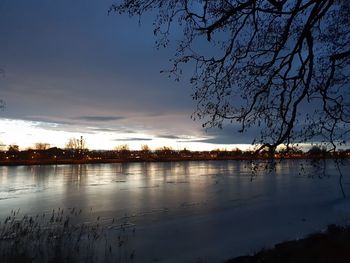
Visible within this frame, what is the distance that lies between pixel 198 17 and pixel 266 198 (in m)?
28.1

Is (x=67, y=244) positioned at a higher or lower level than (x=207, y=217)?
higher

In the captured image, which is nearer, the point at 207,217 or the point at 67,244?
the point at 67,244

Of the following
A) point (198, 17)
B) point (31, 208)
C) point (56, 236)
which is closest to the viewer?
point (198, 17)

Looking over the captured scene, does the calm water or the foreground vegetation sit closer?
the foreground vegetation

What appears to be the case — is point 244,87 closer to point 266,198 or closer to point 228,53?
point 228,53

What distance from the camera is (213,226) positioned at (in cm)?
1864

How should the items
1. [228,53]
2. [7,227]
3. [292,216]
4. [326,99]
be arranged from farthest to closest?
[292,216], [7,227], [326,99], [228,53]

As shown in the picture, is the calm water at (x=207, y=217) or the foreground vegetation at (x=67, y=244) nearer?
the foreground vegetation at (x=67, y=244)

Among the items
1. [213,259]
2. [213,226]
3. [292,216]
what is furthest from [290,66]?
[292,216]

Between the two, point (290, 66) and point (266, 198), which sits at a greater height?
point (290, 66)

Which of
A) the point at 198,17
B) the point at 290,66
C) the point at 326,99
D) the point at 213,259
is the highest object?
the point at 198,17

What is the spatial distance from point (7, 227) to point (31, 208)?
8620 mm

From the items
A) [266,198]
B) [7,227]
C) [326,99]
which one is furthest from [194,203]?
[326,99]

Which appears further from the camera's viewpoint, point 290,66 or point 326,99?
point 326,99
